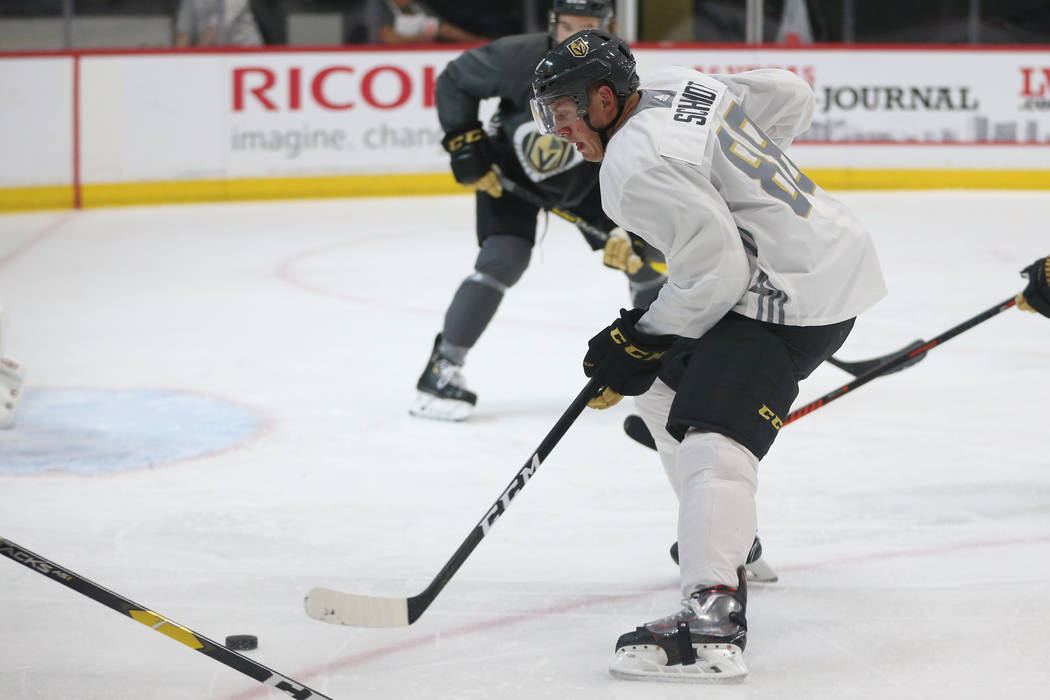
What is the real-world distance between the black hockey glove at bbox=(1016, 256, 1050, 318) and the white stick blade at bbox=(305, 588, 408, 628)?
135 centimetres

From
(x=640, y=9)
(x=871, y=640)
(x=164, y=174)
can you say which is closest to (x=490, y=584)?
(x=871, y=640)

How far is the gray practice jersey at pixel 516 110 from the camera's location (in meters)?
3.46

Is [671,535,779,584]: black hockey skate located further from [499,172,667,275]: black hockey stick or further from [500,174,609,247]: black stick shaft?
[500,174,609,247]: black stick shaft

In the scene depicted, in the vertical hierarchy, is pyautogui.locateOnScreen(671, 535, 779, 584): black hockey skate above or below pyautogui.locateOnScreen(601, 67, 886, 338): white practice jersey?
below

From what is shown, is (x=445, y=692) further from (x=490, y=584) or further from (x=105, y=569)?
(x=105, y=569)

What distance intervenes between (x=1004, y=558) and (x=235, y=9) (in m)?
5.95

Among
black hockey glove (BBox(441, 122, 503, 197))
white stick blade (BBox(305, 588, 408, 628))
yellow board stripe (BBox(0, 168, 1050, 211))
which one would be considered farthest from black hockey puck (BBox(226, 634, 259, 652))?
yellow board stripe (BBox(0, 168, 1050, 211))

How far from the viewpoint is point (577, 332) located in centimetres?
459

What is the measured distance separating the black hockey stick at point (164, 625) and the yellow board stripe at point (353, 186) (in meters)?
5.56

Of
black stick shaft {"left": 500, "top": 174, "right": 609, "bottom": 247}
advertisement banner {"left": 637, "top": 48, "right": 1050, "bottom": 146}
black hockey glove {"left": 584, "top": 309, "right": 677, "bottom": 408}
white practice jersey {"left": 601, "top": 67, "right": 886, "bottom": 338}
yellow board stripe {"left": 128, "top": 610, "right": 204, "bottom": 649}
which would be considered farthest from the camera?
advertisement banner {"left": 637, "top": 48, "right": 1050, "bottom": 146}

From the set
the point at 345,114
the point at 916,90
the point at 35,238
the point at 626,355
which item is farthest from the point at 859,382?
the point at 916,90

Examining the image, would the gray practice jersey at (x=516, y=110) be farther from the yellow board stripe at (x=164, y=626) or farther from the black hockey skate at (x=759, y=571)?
the yellow board stripe at (x=164, y=626)

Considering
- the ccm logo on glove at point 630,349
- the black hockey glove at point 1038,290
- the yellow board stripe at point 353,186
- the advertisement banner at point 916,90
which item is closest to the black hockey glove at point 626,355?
the ccm logo on glove at point 630,349

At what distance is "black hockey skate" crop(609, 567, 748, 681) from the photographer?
6.51 feet
